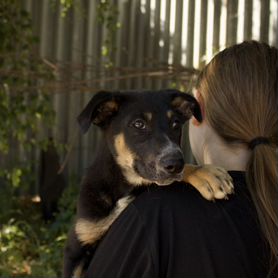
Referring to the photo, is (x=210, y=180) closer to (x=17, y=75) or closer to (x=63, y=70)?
(x=63, y=70)

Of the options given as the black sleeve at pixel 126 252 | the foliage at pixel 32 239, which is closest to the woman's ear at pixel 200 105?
the black sleeve at pixel 126 252

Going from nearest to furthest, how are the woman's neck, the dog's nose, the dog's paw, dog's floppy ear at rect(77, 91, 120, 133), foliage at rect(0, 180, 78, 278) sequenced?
the dog's paw, the woman's neck, the dog's nose, dog's floppy ear at rect(77, 91, 120, 133), foliage at rect(0, 180, 78, 278)

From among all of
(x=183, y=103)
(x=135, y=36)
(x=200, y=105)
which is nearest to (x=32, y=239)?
(x=135, y=36)

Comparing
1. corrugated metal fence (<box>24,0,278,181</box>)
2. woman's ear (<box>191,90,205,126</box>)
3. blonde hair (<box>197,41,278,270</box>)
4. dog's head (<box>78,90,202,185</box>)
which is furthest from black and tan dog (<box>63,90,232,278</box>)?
corrugated metal fence (<box>24,0,278,181</box>)

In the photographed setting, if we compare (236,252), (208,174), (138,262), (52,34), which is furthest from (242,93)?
(52,34)

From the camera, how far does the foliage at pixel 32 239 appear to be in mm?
5073

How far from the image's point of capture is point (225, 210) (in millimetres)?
1788

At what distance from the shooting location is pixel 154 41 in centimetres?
781

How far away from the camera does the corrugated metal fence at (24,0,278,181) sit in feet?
22.6

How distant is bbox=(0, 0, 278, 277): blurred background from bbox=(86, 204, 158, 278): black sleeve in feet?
10.3

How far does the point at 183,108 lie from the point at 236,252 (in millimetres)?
1015

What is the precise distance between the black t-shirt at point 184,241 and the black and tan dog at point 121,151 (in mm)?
517

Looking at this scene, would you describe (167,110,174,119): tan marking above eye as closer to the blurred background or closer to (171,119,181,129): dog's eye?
(171,119,181,129): dog's eye

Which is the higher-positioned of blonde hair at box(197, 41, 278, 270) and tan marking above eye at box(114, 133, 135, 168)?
blonde hair at box(197, 41, 278, 270)
